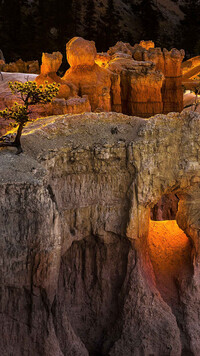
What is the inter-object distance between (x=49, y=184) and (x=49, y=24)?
167ft

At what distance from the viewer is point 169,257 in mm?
16375

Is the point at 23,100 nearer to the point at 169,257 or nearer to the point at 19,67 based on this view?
the point at 169,257

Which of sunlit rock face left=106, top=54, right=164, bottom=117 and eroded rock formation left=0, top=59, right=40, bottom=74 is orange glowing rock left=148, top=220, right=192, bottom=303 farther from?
eroded rock formation left=0, top=59, right=40, bottom=74

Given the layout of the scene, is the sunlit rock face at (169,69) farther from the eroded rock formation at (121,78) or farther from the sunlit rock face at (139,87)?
the sunlit rock face at (139,87)

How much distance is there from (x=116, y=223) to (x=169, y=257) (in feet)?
11.6

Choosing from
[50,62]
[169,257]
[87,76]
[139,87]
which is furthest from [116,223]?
[139,87]

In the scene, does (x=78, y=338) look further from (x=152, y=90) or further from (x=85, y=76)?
(x=152, y=90)

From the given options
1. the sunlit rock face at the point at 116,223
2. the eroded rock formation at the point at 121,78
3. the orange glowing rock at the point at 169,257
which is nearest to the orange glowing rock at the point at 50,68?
the eroded rock formation at the point at 121,78

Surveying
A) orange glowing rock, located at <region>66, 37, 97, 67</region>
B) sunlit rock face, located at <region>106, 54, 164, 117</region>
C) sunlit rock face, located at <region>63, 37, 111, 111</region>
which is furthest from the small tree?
sunlit rock face, located at <region>106, 54, 164, 117</region>

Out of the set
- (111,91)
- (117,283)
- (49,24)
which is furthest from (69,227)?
(49,24)

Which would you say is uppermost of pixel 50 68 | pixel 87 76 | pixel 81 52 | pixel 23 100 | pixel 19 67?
pixel 19 67

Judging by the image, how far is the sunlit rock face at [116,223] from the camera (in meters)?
13.3

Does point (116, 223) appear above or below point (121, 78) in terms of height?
below

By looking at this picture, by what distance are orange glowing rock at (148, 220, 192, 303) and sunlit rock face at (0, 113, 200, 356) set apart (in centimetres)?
12
